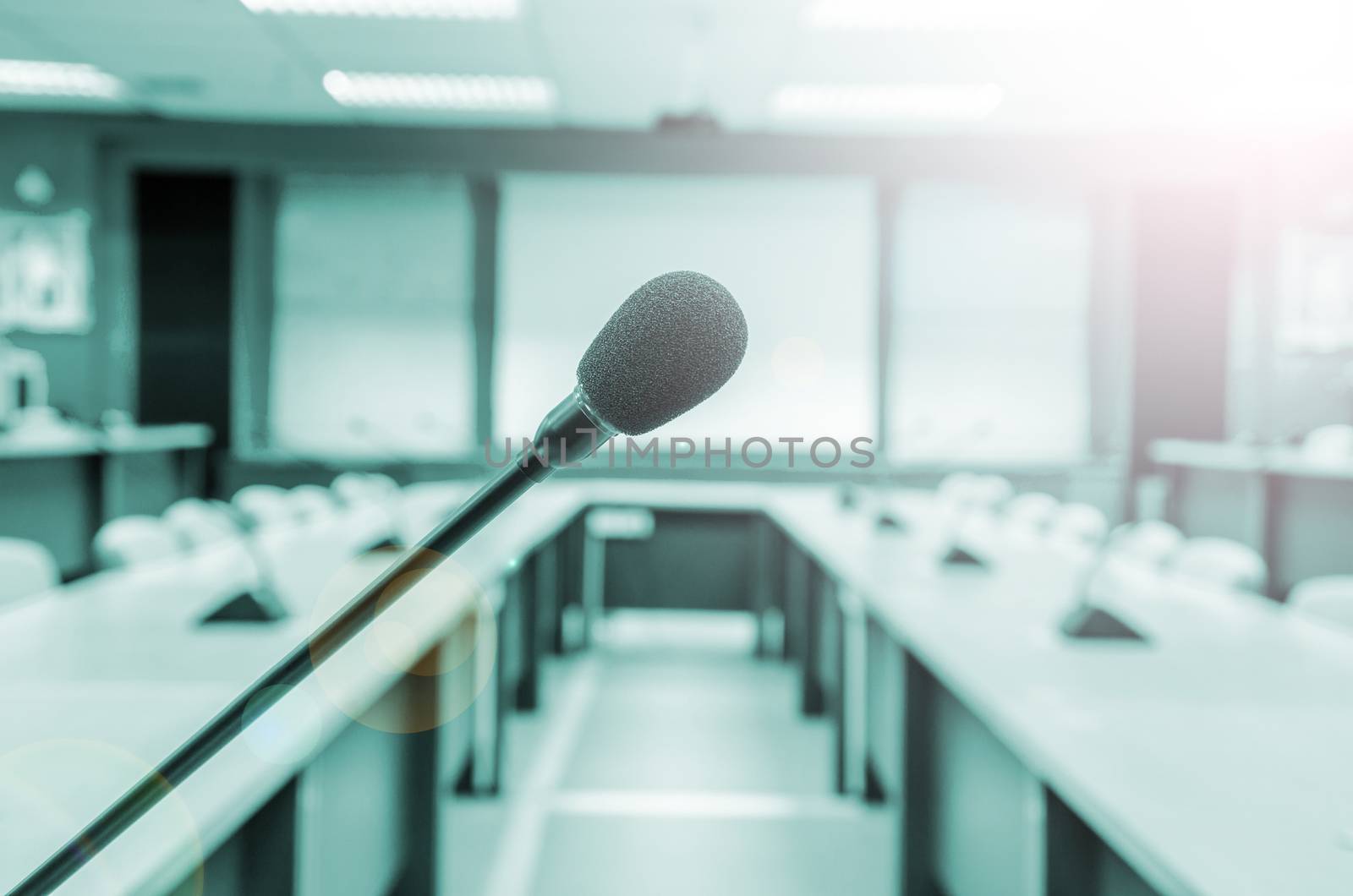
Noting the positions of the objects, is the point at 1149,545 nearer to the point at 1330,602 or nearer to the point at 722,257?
the point at 1330,602

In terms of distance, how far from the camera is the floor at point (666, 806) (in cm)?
240

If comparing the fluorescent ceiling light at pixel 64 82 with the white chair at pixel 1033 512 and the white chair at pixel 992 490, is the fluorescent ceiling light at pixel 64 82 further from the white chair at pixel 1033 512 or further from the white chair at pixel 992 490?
the white chair at pixel 992 490

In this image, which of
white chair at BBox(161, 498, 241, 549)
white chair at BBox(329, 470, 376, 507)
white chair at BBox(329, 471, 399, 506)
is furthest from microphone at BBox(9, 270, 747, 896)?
white chair at BBox(329, 470, 376, 507)

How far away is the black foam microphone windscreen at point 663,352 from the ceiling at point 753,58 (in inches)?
132

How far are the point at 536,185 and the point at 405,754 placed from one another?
4876 mm

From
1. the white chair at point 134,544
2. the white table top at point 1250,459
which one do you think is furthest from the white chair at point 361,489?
the white table top at point 1250,459

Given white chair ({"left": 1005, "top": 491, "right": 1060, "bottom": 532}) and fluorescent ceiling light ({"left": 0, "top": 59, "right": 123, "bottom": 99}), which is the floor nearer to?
white chair ({"left": 1005, "top": 491, "right": 1060, "bottom": 532})

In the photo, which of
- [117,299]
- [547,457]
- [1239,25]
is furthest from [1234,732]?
[117,299]

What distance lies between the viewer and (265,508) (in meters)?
4.37

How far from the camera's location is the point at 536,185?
622cm

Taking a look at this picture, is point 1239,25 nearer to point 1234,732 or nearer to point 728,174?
A: point 728,174

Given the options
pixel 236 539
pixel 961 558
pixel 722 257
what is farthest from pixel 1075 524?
pixel 236 539

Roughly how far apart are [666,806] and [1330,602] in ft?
5.98

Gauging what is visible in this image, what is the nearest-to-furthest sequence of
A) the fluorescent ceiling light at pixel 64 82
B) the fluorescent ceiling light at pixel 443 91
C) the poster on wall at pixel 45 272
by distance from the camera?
the fluorescent ceiling light at pixel 64 82 → the fluorescent ceiling light at pixel 443 91 → the poster on wall at pixel 45 272
